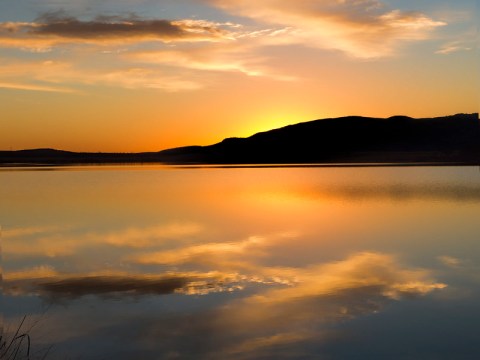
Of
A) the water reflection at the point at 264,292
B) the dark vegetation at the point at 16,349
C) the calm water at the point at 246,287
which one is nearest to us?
the dark vegetation at the point at 16,349

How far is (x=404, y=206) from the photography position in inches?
1186

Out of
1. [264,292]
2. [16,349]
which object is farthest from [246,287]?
[16,349]

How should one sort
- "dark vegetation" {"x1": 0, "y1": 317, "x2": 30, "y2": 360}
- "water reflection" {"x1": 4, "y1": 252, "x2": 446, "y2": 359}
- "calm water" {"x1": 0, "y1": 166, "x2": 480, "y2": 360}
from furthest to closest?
"water reflection" {"x1": 4, "y1": 252, "x2": 446, "y2": 359} < "calm water" {"x1": 0, "y1": 166, "x2": 480, "y2": 360} < "dark vegetation" {"x1": 0, "y1": 317, "x2": 30, "y2": 360}

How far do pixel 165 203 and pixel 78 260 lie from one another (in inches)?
698

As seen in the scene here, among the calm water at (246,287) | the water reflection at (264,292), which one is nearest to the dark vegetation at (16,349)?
the calm water at (246,287)

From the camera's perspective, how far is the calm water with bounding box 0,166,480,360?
8344 mm

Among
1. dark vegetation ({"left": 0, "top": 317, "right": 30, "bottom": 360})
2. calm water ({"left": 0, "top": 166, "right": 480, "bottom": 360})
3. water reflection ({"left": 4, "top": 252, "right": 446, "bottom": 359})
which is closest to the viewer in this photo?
dark vegetation ({"left": 0, "top": 317, "right": 30, "bottom": 360})

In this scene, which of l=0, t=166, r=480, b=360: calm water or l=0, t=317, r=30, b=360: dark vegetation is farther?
l=0, t=166, r=480, b=360: calm water

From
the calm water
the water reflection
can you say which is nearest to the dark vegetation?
the calm water

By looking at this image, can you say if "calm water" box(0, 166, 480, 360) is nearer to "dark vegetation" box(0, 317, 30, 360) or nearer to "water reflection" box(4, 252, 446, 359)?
"water reflection" box(4, 252, 446, 359)

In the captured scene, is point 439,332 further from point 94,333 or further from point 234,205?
point 234,205

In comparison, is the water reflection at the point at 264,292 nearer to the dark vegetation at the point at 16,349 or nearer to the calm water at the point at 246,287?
the calm water at the point at 246,287

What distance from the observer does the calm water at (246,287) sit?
8.34m

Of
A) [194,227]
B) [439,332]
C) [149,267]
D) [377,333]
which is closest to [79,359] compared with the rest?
[377,333]
